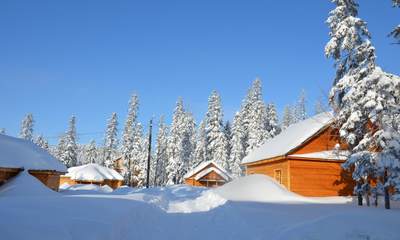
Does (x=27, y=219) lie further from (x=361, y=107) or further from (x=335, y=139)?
(x=335, y=139)

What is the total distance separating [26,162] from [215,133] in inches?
1496

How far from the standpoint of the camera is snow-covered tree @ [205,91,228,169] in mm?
58062

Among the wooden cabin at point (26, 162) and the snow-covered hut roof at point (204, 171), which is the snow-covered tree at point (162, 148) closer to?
the snow-covered hut roof at point (204, 171)

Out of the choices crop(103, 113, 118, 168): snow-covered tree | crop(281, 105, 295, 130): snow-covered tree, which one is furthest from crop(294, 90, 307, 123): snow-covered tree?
crop(103, 113, 118, 168): snow-covered tree

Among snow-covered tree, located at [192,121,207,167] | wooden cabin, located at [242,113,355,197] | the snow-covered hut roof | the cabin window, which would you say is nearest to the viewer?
wooden cabin, located at [242,113,355,197]

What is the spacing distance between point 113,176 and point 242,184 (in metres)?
33.4

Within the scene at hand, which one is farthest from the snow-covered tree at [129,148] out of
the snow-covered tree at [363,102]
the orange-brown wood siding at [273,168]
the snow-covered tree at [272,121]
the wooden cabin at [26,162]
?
the snow-covered tree at [363,102]

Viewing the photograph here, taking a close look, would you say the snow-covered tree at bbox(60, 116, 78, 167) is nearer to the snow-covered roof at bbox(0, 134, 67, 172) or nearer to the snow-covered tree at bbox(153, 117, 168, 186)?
the snow-covered tree at bbox(153, 117, 168, 186)

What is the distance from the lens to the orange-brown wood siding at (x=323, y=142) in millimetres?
27469

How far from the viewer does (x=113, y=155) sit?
237ft

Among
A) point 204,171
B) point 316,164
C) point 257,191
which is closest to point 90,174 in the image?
point 204,171

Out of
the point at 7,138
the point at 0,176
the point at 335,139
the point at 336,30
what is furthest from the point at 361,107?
the point at 7,138

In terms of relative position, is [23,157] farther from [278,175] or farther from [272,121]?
[272,121]

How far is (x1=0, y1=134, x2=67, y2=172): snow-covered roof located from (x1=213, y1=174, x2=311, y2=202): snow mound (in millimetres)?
12682
